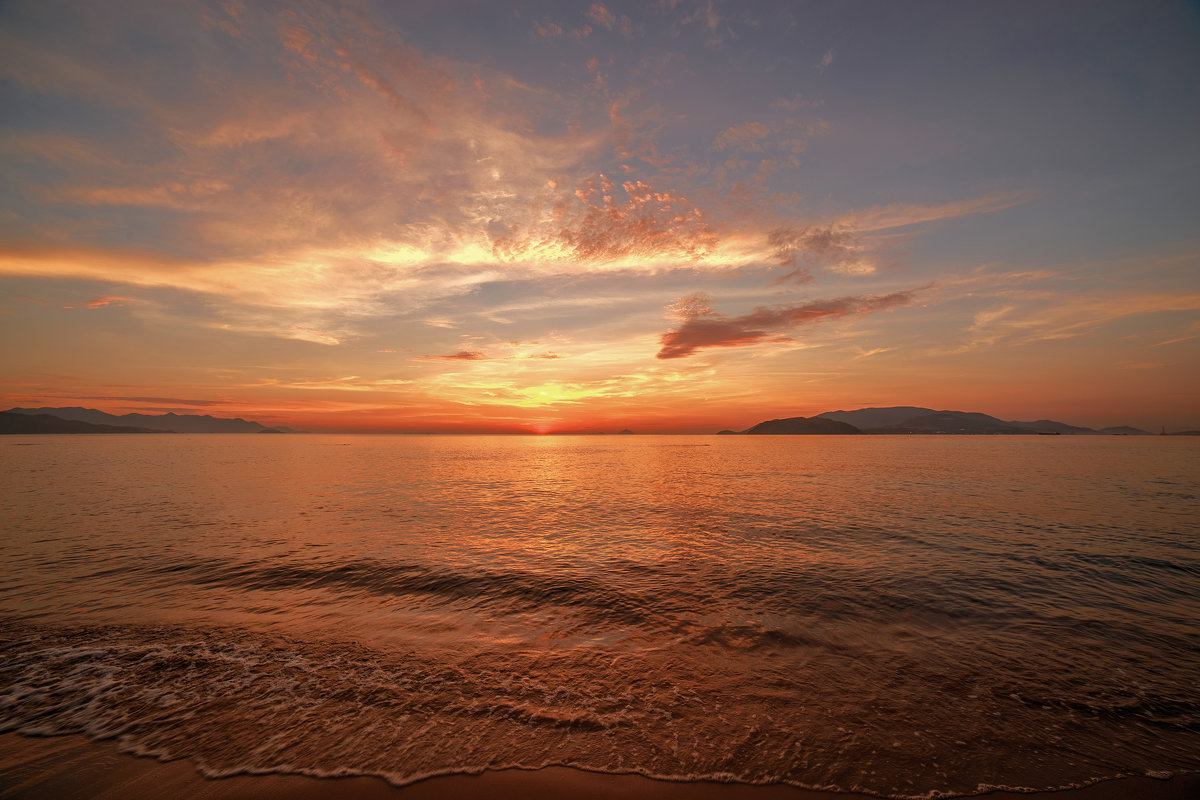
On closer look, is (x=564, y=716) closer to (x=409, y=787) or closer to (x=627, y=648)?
(x=409, y=787)

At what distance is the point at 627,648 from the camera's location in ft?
42.7

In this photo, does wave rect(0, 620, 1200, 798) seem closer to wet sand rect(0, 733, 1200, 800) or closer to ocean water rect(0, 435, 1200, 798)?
ocean water rect(0, 435, 1200, 798)

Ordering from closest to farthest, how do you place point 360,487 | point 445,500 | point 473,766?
point 473,766 → point 445,500 → point 360,487

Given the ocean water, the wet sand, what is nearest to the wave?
the ocean water

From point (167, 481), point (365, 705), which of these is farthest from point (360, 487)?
point (365, 705)

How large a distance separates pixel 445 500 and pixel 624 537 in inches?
962

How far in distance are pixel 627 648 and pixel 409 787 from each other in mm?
6858

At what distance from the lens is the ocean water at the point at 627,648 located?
859 centimetres

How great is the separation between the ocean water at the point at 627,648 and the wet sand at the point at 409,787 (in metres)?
0.28

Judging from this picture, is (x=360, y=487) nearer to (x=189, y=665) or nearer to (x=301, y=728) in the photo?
(x=189, y=665)

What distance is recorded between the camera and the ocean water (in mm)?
8586

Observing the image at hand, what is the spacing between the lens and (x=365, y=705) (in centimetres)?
998

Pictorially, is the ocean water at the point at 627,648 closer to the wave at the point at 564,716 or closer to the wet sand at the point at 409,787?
the wave at the point at 564,716

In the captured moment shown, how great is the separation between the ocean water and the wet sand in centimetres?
28
